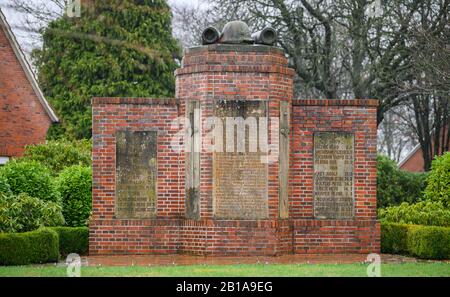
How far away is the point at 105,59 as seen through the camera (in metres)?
39.6

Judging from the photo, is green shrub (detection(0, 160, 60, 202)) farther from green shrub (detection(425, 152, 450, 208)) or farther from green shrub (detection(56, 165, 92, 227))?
green shrub (detection(425, 152, 450, 208))

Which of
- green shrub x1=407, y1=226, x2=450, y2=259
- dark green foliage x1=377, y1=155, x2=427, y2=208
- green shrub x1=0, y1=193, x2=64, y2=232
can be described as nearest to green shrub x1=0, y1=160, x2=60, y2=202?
green shrub x1=0, y1=193, x2=64, y2=232

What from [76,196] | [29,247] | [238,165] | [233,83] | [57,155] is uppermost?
[233,83]

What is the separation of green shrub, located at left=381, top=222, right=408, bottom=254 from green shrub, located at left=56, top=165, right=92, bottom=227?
7076mm

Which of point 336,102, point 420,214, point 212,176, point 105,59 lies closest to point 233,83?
point 212,176

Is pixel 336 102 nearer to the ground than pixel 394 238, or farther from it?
farther from it

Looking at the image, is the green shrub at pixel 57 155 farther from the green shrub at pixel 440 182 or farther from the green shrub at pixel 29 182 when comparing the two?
the green shrub at pixel 440 182

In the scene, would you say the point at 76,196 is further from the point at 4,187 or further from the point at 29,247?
the point at 29,247

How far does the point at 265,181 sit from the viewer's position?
19.5m

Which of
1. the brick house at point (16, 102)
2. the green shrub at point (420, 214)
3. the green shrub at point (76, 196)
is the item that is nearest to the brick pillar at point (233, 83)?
the green shrub at point (420, 214)

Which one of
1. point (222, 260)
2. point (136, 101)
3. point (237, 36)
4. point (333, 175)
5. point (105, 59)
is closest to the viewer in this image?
point (222, 260)

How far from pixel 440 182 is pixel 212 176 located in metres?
6.89

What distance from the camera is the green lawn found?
1571 cm

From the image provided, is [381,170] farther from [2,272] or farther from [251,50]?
[2,272]
